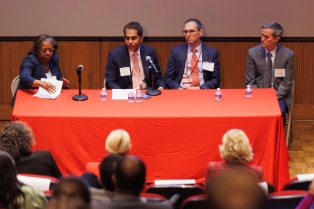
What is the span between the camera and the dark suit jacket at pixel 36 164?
3.66m

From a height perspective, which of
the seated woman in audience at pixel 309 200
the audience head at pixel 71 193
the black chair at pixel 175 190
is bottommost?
the black chair at pixel 175 190

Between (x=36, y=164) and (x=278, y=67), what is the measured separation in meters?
2.80

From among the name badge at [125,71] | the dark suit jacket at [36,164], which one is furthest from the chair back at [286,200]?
the name badge at [125,71]

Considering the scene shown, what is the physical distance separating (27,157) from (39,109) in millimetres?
911

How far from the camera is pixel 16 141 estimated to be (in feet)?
12.0

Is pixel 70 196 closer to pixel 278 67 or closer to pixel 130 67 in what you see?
pixel 130 67

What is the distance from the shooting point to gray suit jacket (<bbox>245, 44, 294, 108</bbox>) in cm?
551

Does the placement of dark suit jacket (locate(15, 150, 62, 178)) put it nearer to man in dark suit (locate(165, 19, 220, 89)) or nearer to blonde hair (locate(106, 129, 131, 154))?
blonde hair (locate(106, 129, 131, 154))

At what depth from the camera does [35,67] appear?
206 inches

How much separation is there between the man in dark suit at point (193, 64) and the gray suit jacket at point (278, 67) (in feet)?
1.12

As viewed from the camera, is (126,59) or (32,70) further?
(126,59)

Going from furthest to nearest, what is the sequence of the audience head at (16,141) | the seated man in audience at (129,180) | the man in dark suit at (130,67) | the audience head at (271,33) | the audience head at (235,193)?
the man in dark suit at (130,67) < the audience head at (271,33) < the audience head at (16,141) < the seated man in audience at (129,180) < the audience head at (235,193)

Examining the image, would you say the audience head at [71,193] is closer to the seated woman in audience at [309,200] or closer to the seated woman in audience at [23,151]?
the seated woman in audience at [309,200]

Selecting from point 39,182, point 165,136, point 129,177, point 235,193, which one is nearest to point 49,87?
point 165,136
